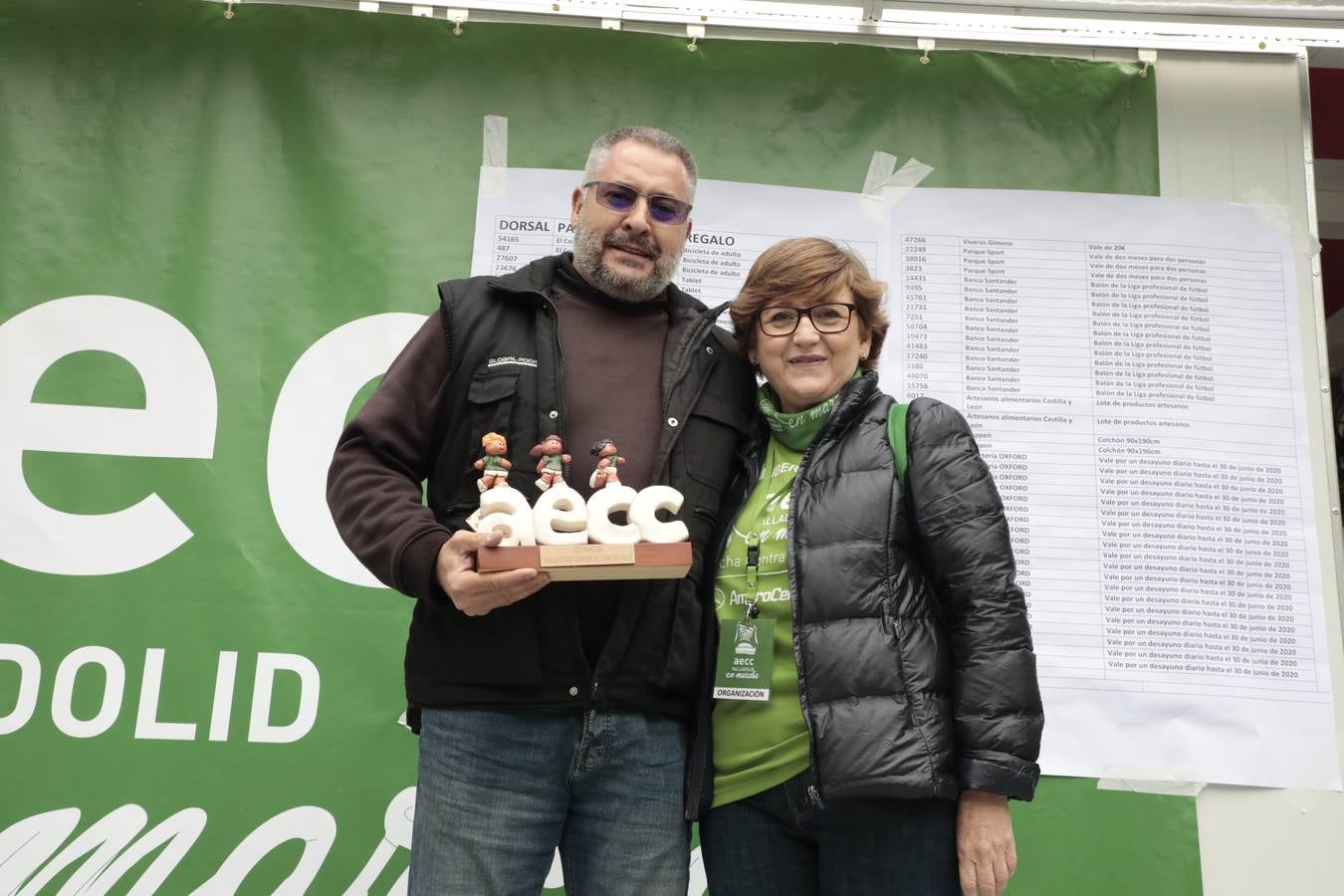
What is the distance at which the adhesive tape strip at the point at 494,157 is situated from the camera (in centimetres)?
259

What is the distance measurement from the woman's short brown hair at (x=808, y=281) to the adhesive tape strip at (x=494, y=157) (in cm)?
115

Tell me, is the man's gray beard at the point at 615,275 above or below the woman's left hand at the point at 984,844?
above

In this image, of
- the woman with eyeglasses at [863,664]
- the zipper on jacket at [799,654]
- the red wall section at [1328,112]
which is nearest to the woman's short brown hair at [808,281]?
the woman with eyeglasses at [863,664]

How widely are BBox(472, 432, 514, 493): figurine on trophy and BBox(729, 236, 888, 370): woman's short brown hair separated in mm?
462

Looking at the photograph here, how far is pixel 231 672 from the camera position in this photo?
2.35 meters

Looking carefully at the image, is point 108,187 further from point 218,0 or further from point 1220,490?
point 1220,490

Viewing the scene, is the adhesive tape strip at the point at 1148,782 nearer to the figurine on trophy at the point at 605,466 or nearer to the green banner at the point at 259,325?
the green banner at the point at 259,325

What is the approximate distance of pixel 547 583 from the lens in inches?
54.7

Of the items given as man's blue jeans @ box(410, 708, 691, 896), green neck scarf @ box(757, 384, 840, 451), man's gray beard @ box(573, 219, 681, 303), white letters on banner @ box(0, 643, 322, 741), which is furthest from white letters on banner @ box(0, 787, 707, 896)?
man's gray beard @ box(573, 219, 681, 303)

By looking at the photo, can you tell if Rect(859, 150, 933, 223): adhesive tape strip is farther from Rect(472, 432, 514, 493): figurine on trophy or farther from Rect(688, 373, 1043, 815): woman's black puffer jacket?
Rect(472, 432, 514, 493): figurine on trophy

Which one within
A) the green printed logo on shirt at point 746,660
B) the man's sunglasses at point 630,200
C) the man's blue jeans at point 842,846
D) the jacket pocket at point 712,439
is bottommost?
the man's blue jeans at point 842,846

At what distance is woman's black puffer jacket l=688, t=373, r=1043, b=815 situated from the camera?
1322 mm

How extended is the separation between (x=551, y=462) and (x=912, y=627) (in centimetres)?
52

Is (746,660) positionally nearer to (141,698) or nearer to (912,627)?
(912,627)
